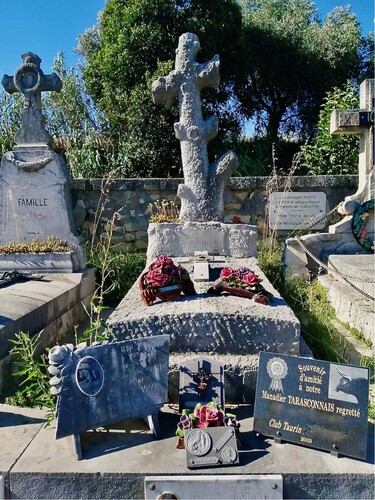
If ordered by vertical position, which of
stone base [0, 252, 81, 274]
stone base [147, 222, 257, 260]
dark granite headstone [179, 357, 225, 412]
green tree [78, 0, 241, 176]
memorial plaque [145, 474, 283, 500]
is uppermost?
green tree [78, 0, 241, 176]

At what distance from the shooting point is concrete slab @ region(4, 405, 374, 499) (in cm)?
176

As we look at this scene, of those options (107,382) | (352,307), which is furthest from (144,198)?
(107,382)

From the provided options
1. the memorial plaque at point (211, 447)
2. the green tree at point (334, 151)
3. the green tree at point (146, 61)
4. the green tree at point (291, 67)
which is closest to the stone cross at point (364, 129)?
the green tree at point (334, 151)

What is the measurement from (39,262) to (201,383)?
3.71 metres

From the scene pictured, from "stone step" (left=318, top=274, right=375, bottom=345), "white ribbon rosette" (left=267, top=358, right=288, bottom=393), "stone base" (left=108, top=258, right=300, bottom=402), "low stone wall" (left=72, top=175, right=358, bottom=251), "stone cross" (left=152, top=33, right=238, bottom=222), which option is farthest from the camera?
"low stone wall" (left=72, top=175, right=358, bottom=251)

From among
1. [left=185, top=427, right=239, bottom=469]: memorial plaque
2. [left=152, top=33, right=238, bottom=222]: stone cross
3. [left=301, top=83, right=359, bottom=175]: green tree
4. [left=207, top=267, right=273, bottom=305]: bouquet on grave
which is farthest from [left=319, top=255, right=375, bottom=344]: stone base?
[left=301, top=83, right=359, bottom=175]: green tree

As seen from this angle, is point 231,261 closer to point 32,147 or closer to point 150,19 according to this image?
point 32,147

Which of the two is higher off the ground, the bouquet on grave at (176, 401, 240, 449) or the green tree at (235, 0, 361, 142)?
the green tree at (235, 0, 361, 142)

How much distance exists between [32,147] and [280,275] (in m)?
3.63

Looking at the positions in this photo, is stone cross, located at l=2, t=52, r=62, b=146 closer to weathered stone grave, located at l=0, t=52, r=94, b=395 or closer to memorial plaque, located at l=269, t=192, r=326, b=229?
weathered stone grave, located at l=0, t=52, r=94, b=395

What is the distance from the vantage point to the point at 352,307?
4312 millimetres

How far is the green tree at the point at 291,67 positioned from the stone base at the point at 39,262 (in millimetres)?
8393

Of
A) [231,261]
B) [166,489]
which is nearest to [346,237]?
[231,261]

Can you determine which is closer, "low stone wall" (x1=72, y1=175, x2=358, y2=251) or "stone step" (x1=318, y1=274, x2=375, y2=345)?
"stone step" (x1=318, y1=274, x2=375, y2=345)
